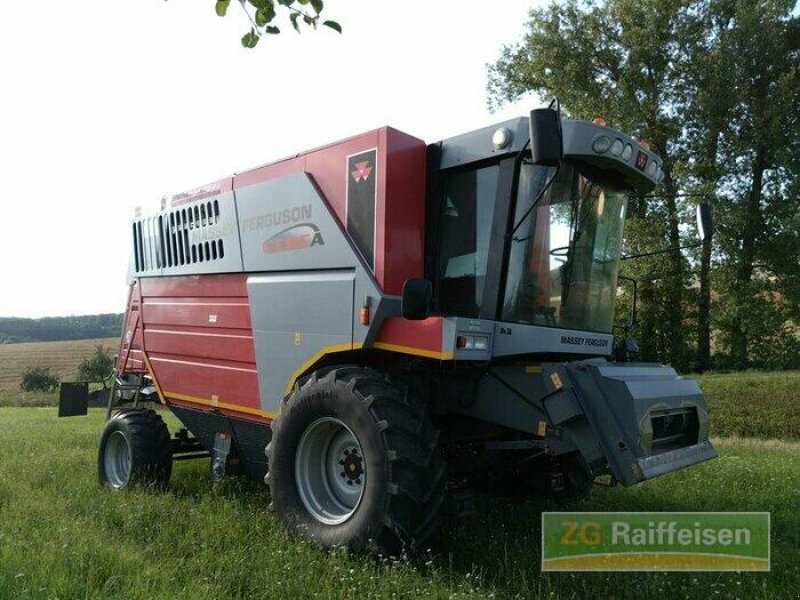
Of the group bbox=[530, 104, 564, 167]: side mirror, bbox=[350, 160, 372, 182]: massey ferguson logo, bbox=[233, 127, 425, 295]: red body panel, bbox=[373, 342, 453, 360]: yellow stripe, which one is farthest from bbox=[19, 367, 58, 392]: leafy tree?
bbox=[530, 104, 564, 167]: side mirror

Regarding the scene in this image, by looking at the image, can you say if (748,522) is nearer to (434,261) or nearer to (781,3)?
(434,261)

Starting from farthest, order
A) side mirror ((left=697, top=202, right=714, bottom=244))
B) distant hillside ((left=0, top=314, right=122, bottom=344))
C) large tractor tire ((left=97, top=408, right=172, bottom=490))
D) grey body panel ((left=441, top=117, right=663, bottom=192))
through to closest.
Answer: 1. distant hillside ((left=0, top=314, right=122, bottom=344))
2. large tractor tire ((left=97, top=408, right=172, bottom=490))
3. side mirror ((left=697, top=202, right=714, bottom=244))
4. grey body panel ((left=441, top=117, right=663, bottom=192))

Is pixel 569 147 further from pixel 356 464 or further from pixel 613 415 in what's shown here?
pixel 356 464

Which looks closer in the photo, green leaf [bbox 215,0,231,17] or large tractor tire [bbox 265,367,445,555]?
green leaf [bbox 215,0,231,17]

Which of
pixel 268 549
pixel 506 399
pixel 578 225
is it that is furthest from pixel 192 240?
pixel 578 225

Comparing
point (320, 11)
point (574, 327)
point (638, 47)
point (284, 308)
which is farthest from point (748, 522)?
point (638, 47)

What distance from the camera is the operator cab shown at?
14.9 feet

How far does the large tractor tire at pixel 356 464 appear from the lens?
4.04 m

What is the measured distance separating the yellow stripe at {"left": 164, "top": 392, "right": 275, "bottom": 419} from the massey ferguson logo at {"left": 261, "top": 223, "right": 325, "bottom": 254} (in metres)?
1.32

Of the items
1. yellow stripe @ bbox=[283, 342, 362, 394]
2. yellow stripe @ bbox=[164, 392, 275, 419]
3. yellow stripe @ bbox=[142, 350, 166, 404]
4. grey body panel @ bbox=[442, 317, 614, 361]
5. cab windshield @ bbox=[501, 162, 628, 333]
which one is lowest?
yellow stripe @ bbox=[164, 392, 275, 419]

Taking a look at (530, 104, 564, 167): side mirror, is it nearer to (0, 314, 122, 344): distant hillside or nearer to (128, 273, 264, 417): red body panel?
(128, 273, 264, 417): red body panel

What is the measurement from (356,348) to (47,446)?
7072mm

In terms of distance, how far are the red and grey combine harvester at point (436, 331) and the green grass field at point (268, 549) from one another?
31 centimetres

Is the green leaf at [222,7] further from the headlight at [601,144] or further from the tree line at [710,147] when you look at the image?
the tree line at [710,147]
